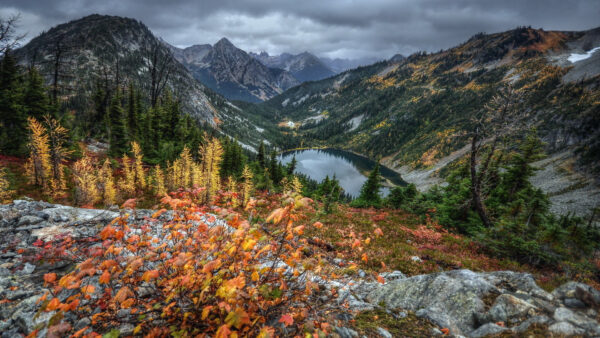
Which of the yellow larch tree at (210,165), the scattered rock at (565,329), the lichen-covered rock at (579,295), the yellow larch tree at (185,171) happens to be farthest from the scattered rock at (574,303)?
the yellow larch tree at (185,171)

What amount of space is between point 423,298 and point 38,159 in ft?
101

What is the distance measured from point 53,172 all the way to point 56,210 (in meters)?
19.1

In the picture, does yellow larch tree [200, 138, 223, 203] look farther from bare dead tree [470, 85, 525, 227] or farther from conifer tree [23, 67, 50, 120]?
bare dead tree [470, 85, 525, 227]

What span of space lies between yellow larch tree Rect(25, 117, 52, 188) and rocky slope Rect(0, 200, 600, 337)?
1763 centimetres

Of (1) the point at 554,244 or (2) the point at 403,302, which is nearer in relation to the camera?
(2) the point at 403,302

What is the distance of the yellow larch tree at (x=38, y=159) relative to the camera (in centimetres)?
1981

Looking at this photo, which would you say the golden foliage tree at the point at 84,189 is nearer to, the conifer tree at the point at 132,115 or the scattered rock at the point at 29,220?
the scattered rock at the point at 29,220

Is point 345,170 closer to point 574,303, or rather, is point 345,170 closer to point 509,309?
point 509,309

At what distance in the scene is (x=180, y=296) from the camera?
3.27 meters

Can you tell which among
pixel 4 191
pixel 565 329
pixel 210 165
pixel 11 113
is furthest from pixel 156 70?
pixel 565 329

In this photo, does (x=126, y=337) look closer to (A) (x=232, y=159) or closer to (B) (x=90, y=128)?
(A) (x=232, y=159)

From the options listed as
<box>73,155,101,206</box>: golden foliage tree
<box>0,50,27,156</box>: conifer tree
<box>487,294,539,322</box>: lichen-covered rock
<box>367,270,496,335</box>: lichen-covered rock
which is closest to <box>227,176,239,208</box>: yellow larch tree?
<box>367,270,496,335</box>: lichen-covered rock

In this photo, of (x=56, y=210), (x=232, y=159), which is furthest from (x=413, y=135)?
(x=56, y=210)

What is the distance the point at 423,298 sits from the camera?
19.2 feet
